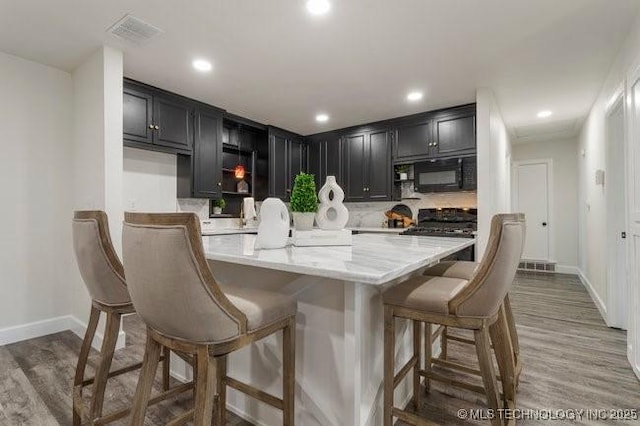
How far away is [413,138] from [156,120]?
3144 millimetres

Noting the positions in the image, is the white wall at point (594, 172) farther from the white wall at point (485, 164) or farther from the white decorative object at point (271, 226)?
the white decorative object at point (271, 226)

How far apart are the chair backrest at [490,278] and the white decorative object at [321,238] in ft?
2.04

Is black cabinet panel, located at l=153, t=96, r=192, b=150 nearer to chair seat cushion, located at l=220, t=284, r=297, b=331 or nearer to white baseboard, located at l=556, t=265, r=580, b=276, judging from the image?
chair seat cushion, located at l=220, t=284, r=297, b=331

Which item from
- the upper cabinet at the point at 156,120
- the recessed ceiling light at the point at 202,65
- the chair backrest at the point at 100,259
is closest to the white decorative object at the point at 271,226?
the chair backrest at the point at 100,259

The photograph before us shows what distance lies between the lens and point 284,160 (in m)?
5.14

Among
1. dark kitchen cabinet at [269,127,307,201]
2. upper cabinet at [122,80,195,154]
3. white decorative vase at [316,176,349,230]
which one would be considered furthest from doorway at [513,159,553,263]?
upper cabinet at [122,80,195,154]

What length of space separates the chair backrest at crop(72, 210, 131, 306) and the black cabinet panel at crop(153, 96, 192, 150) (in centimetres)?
210

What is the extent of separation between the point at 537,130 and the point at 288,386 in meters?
5.85

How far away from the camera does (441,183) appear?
4.29 metres

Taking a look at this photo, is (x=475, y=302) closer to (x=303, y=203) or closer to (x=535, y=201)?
(x=303, y=203)

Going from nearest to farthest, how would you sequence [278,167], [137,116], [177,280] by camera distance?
[177,280], [137,116], [278,167]

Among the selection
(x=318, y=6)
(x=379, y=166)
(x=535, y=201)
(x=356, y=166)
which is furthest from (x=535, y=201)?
(x=318, y=6)

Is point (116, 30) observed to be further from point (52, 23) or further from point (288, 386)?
point (288, 386)

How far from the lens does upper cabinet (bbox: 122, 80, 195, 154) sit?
3182 mm
